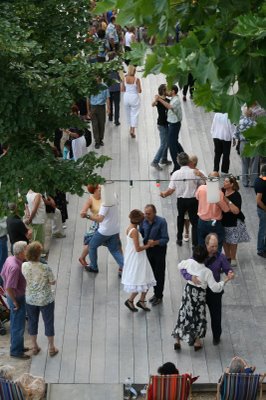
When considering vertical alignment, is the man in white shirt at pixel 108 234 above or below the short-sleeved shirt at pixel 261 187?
below

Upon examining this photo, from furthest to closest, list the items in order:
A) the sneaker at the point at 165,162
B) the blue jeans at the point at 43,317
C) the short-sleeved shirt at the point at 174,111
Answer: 1. the sneaker at the point at 165,162
2. the short-sleeved shirt at the point at 174,111
3. the blue jeans at the point at 43,317

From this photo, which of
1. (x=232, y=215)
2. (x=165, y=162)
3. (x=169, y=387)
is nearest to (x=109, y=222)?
(x=232, y=215)

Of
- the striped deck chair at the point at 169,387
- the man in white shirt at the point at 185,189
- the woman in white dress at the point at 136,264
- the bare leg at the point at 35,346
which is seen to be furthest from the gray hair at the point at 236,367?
the man in white shirt at the point at 185,189

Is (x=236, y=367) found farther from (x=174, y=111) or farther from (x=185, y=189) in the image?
(x=174, y=111)

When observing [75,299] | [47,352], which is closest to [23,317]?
[47,352]

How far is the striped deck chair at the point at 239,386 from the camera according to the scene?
29.2 feet

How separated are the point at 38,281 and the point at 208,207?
8.98 feet

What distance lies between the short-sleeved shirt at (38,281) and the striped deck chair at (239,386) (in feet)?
→ 7.08

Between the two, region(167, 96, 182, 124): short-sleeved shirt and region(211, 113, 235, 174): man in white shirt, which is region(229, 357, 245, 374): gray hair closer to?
region(211, 113, 235, 174): man in white shirt

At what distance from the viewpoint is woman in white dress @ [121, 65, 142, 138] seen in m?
15.7

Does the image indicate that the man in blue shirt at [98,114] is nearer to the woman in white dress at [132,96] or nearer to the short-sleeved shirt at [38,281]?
the woman in white dress at [132,96]

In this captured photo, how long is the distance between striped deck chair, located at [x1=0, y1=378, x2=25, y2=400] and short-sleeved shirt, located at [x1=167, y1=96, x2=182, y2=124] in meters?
6.70

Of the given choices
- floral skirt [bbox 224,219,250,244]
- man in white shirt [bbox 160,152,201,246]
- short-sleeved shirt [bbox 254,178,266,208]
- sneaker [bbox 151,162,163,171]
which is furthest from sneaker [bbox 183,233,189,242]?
sneaker [bbox 151,162,163,171]

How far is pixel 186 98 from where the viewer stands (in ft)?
59.7
